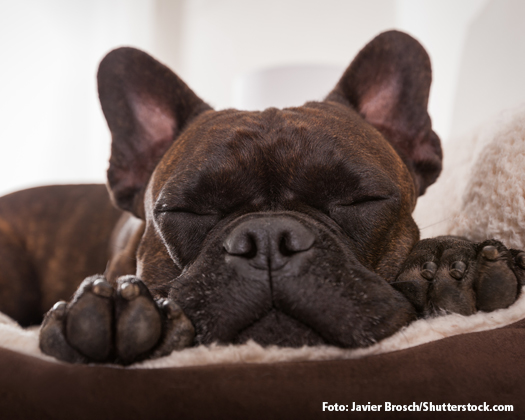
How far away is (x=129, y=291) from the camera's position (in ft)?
2.83

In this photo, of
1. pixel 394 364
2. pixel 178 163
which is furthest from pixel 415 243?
pixel 178 163

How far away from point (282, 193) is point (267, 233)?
1.14 feet

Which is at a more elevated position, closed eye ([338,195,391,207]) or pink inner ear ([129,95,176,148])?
pink inner ear ([129,95,176,148])

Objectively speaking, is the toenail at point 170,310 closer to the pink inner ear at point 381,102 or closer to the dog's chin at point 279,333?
the dog's chin at point 279,333

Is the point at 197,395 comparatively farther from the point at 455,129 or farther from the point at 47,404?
the point at 455,129

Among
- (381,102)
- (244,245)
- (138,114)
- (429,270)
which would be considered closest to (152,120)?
(138,114)

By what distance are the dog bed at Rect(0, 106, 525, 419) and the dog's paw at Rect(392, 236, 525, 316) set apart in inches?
1.4

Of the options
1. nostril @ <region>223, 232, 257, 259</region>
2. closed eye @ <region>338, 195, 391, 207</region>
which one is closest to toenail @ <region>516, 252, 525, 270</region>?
closed eye @ <region>338, 195, 391, 207</region>

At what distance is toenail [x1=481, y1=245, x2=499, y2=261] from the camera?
999 mm

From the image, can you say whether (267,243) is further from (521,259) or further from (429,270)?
(521,259)

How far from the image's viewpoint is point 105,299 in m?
0.85

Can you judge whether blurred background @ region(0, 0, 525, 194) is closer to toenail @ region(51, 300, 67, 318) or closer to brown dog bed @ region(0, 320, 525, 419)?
brown dog bed @ region(0, 320, 525, 419)

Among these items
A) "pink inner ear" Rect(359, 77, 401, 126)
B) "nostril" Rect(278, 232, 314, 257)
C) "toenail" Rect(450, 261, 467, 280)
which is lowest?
"toenail" Rect(450, 261, 467, 280)

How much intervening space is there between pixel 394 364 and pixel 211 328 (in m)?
0.42
